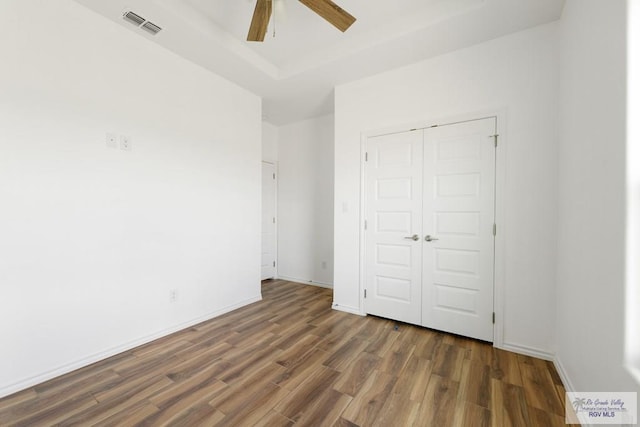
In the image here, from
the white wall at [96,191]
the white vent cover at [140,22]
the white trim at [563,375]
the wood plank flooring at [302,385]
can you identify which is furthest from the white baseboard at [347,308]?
the white vent cover at [140,22]

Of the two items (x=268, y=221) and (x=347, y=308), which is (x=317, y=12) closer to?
(x=347, y=308)

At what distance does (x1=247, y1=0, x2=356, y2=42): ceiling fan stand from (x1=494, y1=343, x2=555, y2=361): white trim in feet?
10.2

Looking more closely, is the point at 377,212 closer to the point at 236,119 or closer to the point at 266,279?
the point at 236,119

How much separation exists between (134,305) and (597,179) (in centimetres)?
358

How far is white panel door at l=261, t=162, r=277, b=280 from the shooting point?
4734mm

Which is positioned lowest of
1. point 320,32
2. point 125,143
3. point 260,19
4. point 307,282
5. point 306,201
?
point 307,282

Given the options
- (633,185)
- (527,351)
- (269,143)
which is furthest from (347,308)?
(269,143)

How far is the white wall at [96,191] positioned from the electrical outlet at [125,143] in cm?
7

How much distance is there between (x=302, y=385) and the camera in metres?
1.84

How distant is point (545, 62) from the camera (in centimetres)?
218

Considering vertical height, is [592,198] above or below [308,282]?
above

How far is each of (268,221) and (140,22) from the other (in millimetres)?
3230

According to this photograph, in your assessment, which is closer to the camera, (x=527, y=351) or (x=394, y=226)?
(x=527, y=351)

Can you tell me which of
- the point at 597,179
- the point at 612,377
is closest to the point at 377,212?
the point at 597,179
